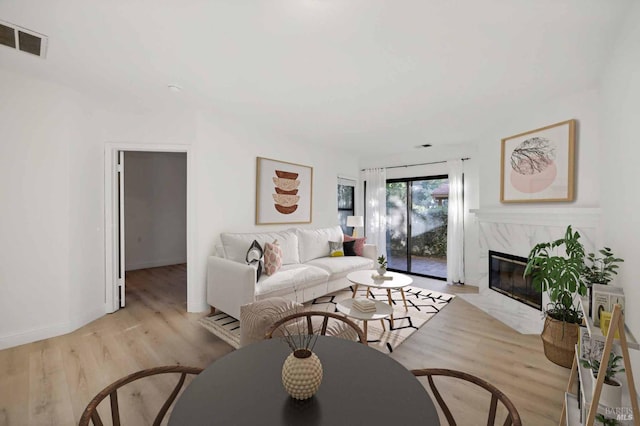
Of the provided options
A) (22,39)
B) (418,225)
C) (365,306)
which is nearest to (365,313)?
(365,306)

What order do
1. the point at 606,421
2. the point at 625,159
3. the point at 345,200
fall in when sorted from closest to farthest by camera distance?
the point at 606,421, the point at 625,159, the point at 345,200

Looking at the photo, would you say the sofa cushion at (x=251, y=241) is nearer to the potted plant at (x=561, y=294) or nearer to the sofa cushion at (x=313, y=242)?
the sofa cushion at (x=313, y=242)

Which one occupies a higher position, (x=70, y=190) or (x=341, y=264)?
(x=70, y=190)

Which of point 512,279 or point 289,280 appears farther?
point 512,279

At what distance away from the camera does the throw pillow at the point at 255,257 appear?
128 inches

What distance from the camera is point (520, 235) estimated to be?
348 cm

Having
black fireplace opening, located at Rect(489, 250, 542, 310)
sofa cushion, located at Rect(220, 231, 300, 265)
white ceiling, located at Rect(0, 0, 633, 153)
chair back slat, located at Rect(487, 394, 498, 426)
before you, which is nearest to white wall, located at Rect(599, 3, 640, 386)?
white ceiling, located at Rect(0, 0, 633, 153)

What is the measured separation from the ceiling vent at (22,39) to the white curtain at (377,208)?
17.1 feet

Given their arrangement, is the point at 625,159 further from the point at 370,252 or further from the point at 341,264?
the point at 370,252

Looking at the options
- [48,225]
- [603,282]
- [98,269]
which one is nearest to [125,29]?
[48,225]

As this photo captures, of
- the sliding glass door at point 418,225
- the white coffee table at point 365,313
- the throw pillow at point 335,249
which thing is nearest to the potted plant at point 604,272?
the white coffee table at point 365,313

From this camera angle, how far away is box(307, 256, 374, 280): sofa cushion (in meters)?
4.08

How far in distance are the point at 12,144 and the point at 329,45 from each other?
303 cm

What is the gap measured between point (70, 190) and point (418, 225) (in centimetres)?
541
